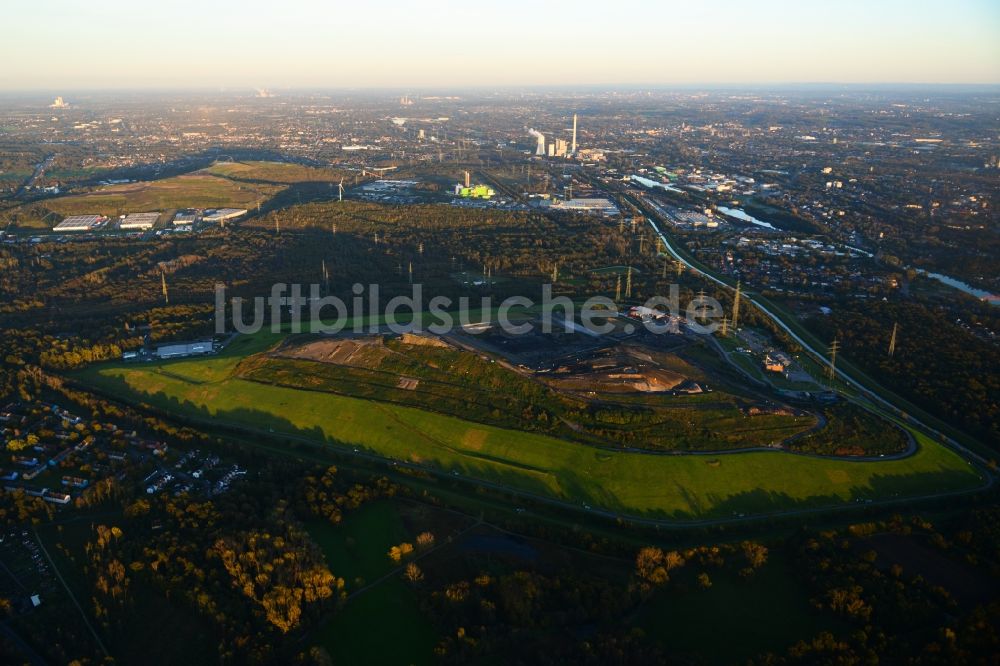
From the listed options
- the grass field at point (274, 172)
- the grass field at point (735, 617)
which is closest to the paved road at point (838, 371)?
the grass field at point (735, 617)

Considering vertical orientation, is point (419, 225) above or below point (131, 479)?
above

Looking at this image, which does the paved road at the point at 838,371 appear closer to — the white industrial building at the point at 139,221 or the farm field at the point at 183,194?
the farm field at the point at 183,194

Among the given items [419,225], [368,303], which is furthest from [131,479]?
[419,225]

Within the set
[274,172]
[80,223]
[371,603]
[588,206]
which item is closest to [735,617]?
[371,603]

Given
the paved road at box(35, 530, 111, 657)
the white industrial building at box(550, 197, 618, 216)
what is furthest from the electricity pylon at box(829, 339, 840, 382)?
the white industrial building at box(550, 197, 618, 216)

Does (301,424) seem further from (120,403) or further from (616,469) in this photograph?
(616,469)

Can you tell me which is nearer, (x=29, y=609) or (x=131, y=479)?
(x=29, y=609)

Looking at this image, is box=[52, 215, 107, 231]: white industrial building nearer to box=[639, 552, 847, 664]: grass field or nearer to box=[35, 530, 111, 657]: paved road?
box=[35, 530, 111, 657]: paved road
